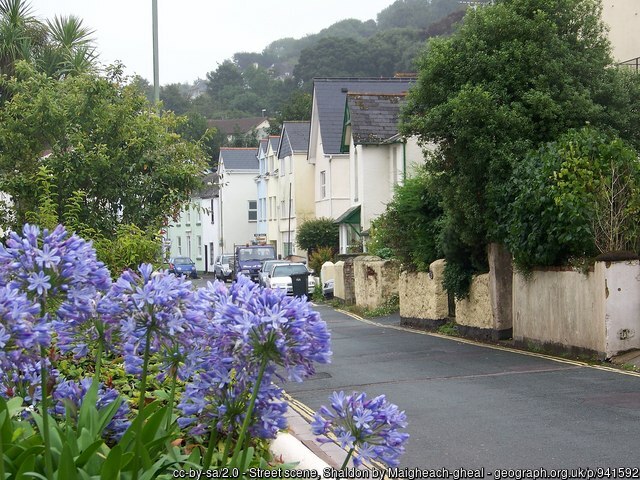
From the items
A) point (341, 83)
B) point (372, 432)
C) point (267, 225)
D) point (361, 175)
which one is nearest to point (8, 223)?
point (372, 432)

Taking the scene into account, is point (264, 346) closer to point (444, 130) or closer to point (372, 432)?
point (372, 432)

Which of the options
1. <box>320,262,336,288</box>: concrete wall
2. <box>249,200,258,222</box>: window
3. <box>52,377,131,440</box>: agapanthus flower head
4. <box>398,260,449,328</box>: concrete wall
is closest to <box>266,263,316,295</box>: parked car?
<box>320,262,336,288</box>: concrete wall

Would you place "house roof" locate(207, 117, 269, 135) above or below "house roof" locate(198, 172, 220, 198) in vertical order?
above

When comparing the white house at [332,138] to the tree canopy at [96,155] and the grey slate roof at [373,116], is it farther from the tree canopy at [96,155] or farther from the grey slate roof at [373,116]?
the tree canopy at [96,155]

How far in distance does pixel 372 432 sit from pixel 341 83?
5211 cm

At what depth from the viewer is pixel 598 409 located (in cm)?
1051

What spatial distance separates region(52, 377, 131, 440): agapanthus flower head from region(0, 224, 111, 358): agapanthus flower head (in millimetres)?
776

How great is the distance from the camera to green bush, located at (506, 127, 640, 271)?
15.7m

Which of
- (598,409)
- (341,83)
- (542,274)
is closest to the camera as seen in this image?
(598,409)

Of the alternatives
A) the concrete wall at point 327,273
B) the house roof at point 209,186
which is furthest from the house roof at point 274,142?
the concrete wall at point 327,273

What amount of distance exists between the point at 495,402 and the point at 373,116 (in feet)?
113

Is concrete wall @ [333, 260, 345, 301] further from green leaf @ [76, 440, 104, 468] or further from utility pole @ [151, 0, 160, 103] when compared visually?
green leaf @ [76, 440, 104, 468]

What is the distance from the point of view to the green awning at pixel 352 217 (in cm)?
4650

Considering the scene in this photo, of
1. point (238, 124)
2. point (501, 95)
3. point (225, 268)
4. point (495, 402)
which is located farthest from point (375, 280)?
point (238, 124)
